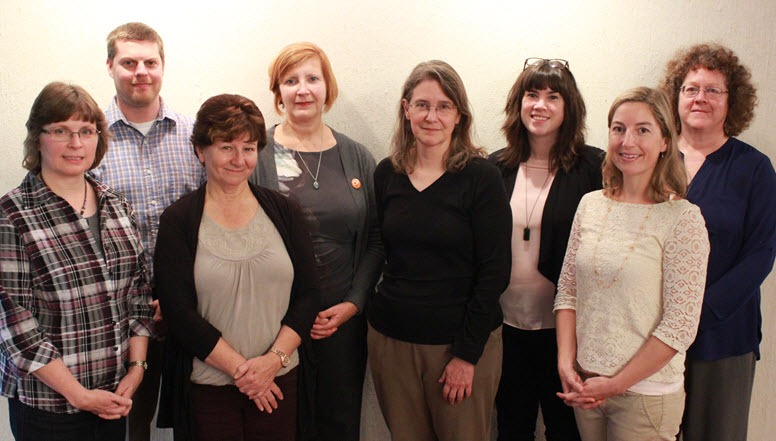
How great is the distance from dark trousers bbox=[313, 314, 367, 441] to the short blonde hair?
37.5 inches

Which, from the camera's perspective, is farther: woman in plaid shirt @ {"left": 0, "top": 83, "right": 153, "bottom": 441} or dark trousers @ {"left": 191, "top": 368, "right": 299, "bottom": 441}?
dark trousers @ {"left": 191, "top": 368, "right": 299, "bottom": 441}

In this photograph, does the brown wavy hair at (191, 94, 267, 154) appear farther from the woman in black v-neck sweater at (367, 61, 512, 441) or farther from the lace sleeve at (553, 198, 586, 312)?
the lace sleeve at (553, 198, 586, 312)

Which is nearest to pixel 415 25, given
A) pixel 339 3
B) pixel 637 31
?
pixel 339 3

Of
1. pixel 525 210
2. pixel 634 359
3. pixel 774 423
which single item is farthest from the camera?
pixel 774 423

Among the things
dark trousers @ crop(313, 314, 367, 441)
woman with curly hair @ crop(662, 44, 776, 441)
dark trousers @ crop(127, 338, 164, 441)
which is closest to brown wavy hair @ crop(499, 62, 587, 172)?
woman with curly hair @ crop(662, 44, 776, 441)

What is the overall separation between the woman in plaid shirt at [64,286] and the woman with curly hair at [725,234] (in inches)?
77.2

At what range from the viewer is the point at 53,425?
6.01ft

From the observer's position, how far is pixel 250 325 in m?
1.92

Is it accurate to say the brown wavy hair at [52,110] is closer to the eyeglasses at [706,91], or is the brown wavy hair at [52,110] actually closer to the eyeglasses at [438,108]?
the eyeglasses at [438,108]

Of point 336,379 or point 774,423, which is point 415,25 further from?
point 774,423

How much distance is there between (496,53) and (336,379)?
155cm

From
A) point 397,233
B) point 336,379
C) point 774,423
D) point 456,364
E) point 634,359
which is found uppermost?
point 397,233

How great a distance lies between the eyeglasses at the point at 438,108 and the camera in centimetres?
208

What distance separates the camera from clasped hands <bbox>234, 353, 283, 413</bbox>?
187 cm
